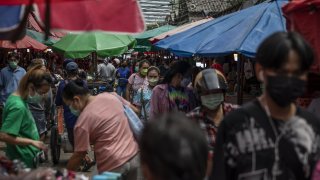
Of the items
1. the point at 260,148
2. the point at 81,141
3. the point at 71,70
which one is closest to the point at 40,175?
the point at 260,148

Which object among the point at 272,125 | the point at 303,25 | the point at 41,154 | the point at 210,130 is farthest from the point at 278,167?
the point at 41,154

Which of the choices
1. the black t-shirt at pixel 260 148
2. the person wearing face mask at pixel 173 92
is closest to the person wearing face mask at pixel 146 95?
the person wearing face mask at pixel 173 92

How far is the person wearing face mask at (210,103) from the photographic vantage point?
14.4 feet

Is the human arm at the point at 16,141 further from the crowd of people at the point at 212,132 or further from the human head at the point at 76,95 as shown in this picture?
the human head at the point at 76,95

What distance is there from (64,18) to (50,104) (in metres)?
7.33

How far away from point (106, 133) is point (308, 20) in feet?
7.00

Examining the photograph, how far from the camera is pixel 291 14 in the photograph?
12.0 feet

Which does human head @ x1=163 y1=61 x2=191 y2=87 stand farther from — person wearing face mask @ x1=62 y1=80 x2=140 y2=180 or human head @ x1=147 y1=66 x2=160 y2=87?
human head @ x1=147 y1=66 x2=160 y2=87

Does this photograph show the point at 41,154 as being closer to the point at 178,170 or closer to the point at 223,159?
the point at 223,159

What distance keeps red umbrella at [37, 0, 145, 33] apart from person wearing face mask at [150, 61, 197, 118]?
11.0 feet

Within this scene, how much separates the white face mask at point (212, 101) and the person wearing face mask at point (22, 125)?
5.01 ft

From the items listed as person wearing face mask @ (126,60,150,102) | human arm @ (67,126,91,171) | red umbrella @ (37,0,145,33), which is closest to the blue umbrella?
human arm @ (67,126,91,171)

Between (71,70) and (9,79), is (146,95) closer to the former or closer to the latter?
(71,70)

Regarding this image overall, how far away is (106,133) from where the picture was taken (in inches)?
189
